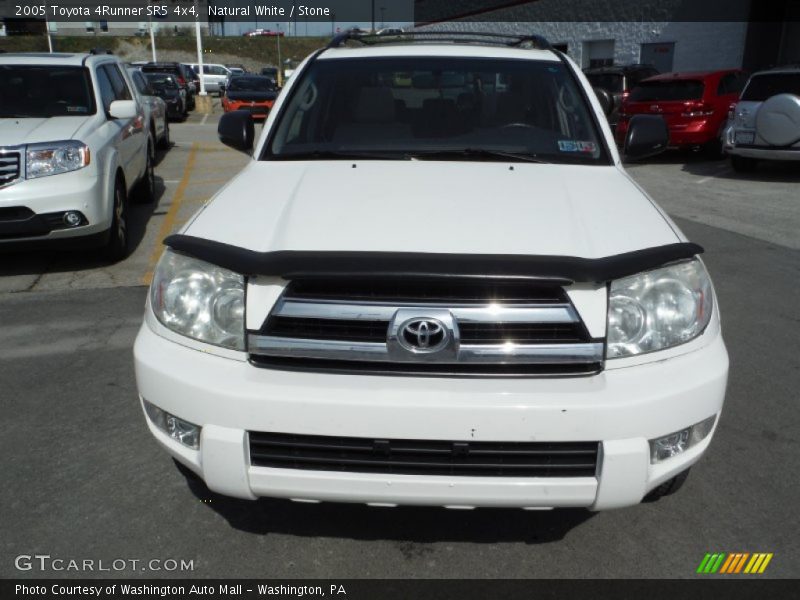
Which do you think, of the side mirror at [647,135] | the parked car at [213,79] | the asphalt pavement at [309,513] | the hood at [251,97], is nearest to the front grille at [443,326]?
the asphalt pavement at [309,513]

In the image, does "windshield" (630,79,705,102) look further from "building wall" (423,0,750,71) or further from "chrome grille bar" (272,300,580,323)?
"chrome grille bar" (272,300,580,323)

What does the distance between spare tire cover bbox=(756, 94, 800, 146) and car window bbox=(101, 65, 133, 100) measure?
860 cm

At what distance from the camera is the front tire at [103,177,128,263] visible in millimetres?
6547

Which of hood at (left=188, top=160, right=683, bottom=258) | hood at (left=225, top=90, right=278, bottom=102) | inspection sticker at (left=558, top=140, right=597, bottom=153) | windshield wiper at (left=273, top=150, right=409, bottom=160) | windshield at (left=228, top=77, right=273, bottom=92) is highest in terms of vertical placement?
inspection sticker at (left=558, top=140, right=597, bottom=153)

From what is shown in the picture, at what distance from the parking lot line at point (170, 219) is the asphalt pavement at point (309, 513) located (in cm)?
143

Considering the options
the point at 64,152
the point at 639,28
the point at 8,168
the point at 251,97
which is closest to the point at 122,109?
the point at 64,152

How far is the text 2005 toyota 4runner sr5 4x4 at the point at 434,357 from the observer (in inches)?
85.3

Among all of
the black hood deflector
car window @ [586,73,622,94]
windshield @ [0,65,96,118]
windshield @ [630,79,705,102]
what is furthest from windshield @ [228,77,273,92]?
the black hood deflector

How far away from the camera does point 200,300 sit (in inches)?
95.1

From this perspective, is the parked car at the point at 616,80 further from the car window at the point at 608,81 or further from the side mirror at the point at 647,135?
the side mirror at the point at 647,135

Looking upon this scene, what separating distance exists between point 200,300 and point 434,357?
0.81 m

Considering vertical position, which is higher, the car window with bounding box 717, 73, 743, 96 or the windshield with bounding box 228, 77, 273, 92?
the car window with bounding box 717, 73, 743, 96
